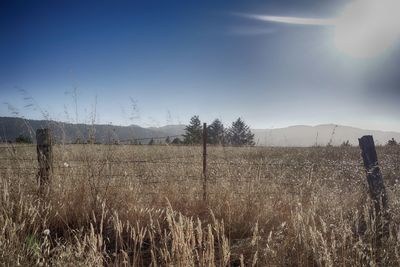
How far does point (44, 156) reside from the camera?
559 centimetres

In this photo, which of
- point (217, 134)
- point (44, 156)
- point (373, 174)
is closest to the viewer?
point (373, 174)

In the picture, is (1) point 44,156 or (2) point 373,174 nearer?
(2) point 373,174

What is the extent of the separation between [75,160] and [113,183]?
2.38ft

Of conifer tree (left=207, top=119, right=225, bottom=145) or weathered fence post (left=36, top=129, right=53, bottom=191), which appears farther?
conifer tree (left=207, top=119, right=225, bottom=145)

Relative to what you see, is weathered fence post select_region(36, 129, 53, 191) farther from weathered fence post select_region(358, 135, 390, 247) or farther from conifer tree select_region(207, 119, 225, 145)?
weathered fence post select_region(358, 135, 390, 247)

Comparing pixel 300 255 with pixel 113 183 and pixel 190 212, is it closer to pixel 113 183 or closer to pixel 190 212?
pixel 190 212

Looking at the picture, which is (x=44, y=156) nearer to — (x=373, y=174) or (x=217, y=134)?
(x=217, y=134)

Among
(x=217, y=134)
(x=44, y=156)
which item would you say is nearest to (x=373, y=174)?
(x=217, y=134)

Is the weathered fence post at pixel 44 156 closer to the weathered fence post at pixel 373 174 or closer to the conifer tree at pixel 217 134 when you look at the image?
the conifer tree at pixel 217 134

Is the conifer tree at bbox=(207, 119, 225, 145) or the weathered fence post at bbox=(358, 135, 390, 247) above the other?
the conifer tree at bbox=(207, 119, 225, 145)

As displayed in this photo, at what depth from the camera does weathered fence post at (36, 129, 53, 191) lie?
5407mm

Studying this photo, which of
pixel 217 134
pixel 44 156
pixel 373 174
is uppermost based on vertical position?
pixel 217 134

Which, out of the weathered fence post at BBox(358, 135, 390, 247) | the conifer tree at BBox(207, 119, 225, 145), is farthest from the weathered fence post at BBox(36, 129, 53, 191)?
the weathered fence post at BBox(358, 135, 390, 247)

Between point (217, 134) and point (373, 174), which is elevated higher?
point (217, 134)
